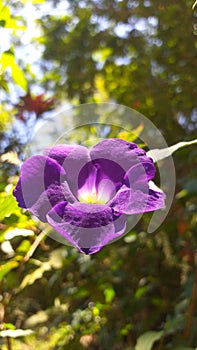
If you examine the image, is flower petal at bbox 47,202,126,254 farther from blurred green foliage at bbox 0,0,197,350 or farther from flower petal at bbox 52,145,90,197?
blurred green foliage at bbox 0,0,197,350

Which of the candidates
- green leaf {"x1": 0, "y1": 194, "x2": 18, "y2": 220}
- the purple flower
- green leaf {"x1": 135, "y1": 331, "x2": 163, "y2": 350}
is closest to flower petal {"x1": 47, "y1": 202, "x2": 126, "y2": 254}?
the purple flower

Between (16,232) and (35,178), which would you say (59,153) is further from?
(16,232)

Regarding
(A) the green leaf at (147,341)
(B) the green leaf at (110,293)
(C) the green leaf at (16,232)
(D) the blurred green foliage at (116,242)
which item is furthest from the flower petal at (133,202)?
(B) the green leaf at (110,293)

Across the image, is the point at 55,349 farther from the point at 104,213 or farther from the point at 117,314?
the point at 104,213

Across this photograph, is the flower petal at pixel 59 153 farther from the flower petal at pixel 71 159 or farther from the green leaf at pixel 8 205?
the green leaf at pixel 8 205

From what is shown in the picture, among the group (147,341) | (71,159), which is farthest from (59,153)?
(147,341)

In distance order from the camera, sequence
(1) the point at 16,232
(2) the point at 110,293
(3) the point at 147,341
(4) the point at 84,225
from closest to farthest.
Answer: (4) the point at 84,225 → (1) the point at 16,232 → (3) the point at 147,341 → (2) the point at 110,293
